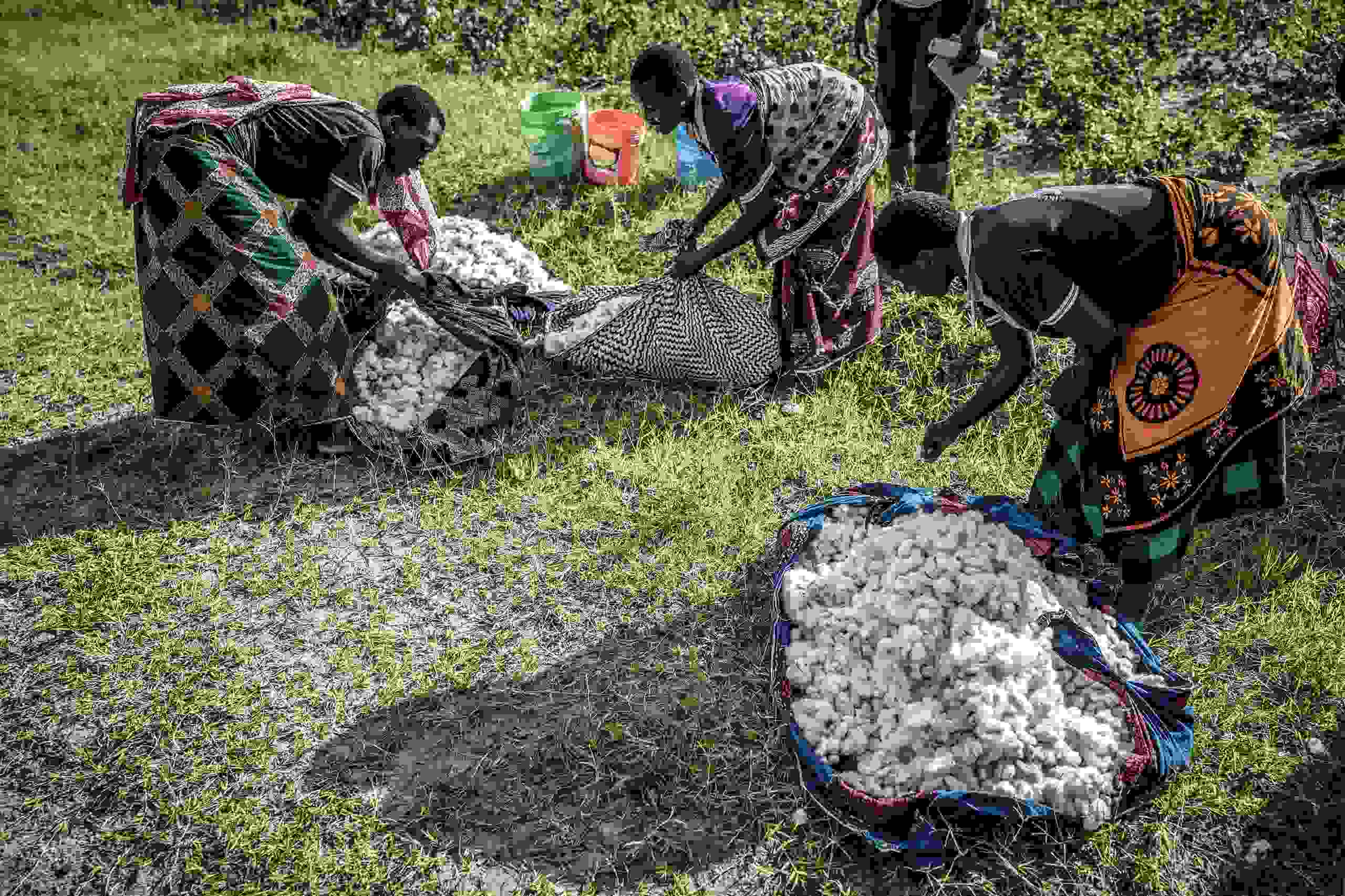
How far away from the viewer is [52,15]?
8953mm

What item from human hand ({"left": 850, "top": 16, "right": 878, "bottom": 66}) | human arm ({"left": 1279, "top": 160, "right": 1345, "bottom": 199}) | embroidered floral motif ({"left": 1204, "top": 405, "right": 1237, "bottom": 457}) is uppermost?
human hand ({"left": 850, "top": 16, "right": 878, "bottom": 66})

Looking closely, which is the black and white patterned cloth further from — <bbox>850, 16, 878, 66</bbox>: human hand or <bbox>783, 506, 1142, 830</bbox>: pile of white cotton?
<bbox>850, 16, 878, 66</bbox>: human hand

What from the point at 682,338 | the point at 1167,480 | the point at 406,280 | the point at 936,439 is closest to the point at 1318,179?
the point at 1167,480

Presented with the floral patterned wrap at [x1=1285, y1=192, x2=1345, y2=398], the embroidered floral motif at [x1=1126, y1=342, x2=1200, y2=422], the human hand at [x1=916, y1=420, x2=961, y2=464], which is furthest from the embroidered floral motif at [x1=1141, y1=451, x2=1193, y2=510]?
the floral patterned wrap at [x1=1285, y1=192, x2=1345, y2=398]

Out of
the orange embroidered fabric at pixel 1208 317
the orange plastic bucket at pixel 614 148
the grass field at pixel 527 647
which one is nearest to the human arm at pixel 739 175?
the grass field at pixel 527 647

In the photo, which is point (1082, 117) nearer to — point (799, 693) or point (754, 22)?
point (754, 22)

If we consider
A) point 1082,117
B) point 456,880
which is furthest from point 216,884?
point 1082,117

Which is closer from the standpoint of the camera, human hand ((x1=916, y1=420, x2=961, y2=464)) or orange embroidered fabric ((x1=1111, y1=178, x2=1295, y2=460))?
orange embroidered fabric ((x1=1111, y1=178, x2=1295, y2=460))

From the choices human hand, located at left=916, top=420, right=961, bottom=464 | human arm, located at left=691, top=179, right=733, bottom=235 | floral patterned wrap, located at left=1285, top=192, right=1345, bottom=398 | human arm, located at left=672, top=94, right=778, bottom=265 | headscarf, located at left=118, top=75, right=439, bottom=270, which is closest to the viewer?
human hand, located at left=916, top=420, right=961, bottom=464

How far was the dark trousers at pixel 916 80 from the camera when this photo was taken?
483 centimetres

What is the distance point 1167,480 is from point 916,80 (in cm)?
310

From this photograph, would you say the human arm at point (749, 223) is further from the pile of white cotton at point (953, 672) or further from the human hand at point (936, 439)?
the pile of white cotton at point (953, 672)

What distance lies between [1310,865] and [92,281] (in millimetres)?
6049

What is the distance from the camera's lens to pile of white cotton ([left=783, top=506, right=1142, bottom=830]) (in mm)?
2473
